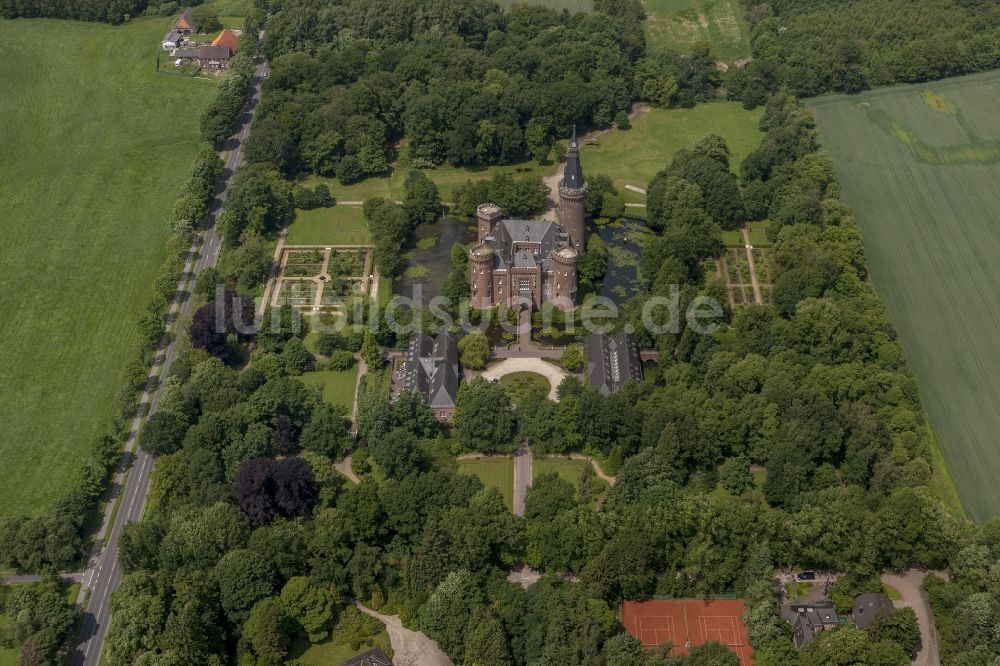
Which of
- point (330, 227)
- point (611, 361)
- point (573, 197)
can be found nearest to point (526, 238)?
point (573, 197)

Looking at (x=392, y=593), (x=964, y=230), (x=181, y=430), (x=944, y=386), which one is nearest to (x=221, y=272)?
(x=181, y=430)

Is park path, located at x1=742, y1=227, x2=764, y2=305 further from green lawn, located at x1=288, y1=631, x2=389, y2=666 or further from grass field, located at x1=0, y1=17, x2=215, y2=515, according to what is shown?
grass field, located at x1=0, y1=17, x2=215, y2=515

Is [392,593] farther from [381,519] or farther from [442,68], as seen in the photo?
[442,68]

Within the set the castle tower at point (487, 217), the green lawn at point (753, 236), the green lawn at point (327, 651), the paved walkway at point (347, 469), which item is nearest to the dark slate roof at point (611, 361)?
the castle tower at point (487, 217)

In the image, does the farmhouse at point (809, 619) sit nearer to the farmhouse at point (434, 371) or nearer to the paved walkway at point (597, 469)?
the paved walkway at point (597, 469)

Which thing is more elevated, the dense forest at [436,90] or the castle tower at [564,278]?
the castle tower at [564,278]

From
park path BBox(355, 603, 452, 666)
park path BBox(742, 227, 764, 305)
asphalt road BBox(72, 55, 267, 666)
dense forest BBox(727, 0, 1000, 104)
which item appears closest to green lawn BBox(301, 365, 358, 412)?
asphalt road BBox(72, 55, 267, 666)
